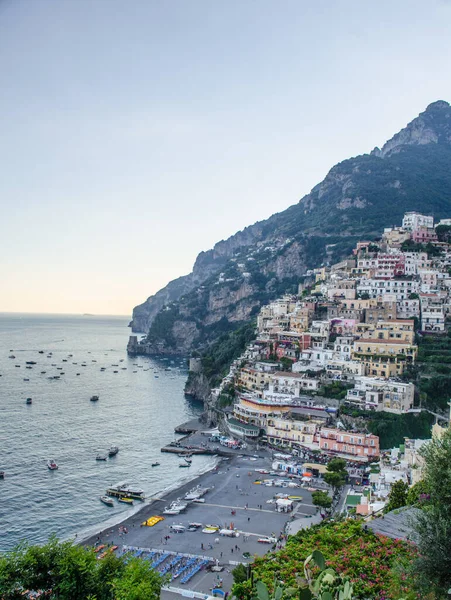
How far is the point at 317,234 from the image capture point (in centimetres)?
14125

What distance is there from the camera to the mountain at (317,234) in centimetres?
13475

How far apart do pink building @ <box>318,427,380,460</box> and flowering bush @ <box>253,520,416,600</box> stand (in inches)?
931

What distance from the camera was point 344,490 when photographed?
139ft

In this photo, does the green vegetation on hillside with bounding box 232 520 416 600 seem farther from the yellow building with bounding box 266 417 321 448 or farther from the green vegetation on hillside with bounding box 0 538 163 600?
the yellow building with bounding box 266 417 321 448

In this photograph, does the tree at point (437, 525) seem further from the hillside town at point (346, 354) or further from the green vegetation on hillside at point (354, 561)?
the hillside town at point (346, 354)

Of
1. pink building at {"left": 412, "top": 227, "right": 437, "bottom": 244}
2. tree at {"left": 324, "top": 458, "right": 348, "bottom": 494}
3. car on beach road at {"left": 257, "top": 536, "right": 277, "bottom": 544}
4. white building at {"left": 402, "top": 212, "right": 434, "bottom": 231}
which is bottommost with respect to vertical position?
car on beach road at {"left": 257, "top": 536, "right": 277, "bottom": 544}

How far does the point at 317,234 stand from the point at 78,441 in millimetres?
98670

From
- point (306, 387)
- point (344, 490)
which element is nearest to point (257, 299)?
point (306, 387)

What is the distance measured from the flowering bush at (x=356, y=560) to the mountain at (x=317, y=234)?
4003 inches

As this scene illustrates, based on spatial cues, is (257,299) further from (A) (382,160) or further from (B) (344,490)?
(B) (344,490)

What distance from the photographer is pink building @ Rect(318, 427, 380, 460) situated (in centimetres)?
4819

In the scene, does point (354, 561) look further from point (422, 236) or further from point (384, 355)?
point (422, 236)

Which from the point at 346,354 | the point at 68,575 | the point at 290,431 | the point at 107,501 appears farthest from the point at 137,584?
the point at 346,354

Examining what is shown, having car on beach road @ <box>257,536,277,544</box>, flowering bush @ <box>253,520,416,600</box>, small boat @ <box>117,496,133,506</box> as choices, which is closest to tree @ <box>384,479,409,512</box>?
flowering bush @ <box>253,520,416,600</box>
